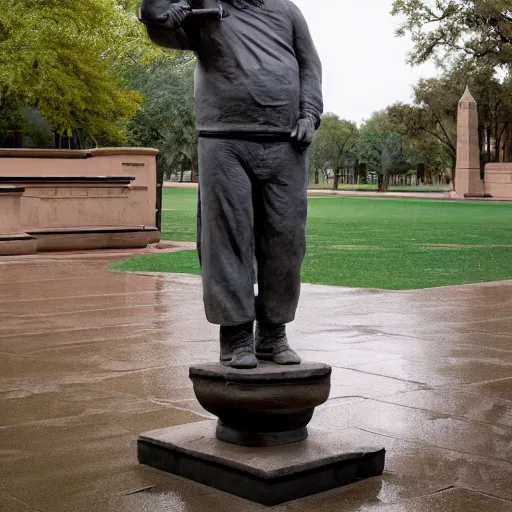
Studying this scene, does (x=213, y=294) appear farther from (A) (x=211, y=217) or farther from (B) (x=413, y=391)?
(B) (x=413, y=391)

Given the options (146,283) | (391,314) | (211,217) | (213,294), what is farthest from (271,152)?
(146,283)

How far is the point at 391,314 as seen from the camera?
35.9 ft

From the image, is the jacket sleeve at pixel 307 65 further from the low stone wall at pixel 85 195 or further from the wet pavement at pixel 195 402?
the low stone wall at pixel 85 195

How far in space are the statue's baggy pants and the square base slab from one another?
617 millimetres

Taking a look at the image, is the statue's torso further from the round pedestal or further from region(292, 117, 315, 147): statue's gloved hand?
the round pedestal

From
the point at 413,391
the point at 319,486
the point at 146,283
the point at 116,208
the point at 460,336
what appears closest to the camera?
the point at 319,486

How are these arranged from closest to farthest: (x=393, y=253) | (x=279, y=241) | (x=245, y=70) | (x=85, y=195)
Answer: (x=245, y=70) → (x=279, y=241) → (x=393, y=253) → (x=85, y=195)

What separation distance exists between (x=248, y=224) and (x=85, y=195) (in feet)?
59.1

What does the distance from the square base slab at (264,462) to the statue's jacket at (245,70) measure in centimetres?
150

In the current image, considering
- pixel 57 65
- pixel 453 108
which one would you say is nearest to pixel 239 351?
pixel 57 65

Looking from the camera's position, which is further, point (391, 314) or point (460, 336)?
point (391, 314)

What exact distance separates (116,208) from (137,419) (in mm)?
17059

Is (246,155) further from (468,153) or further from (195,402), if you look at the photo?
(468,153)

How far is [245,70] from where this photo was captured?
4918 millimetres
